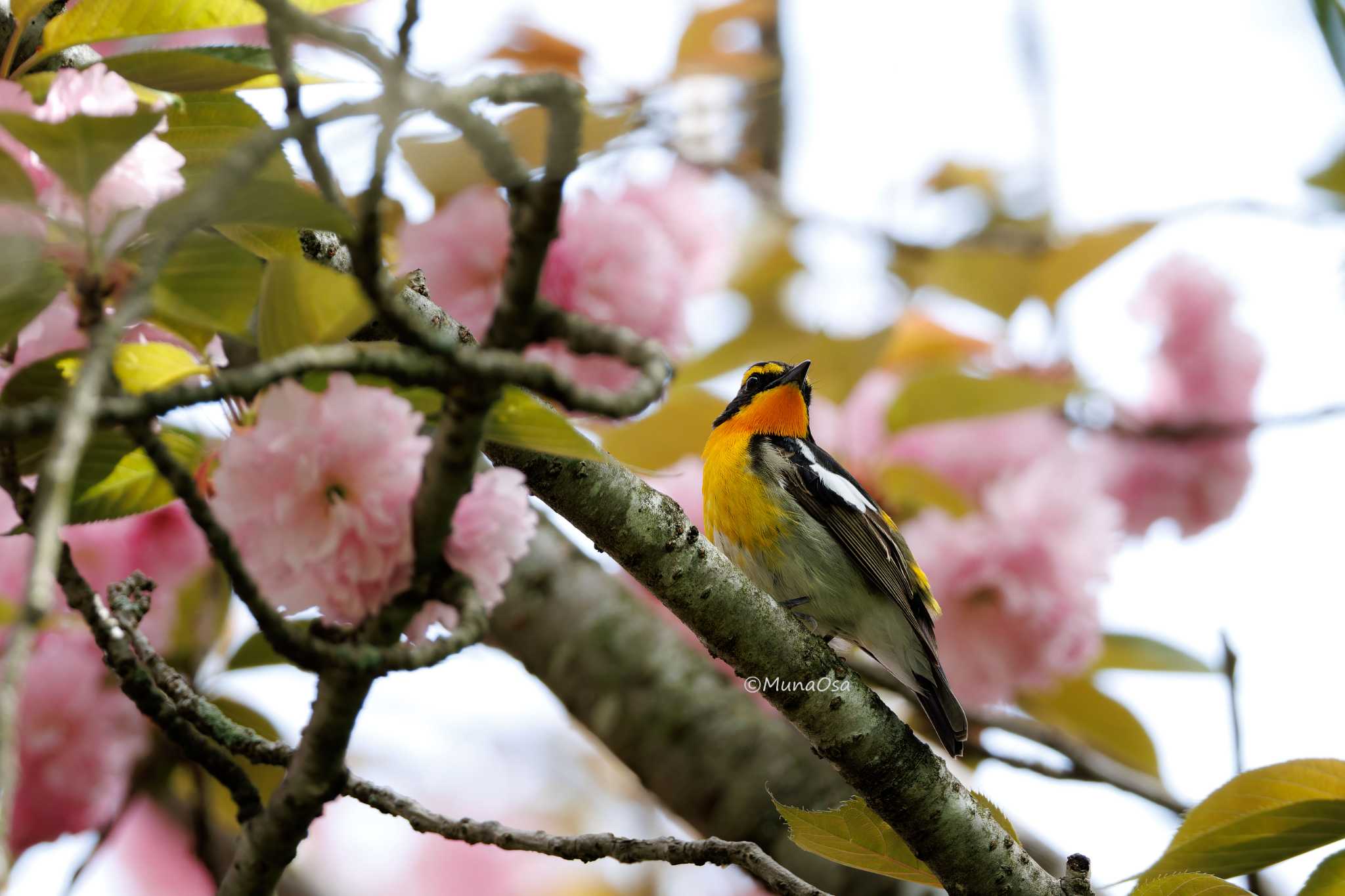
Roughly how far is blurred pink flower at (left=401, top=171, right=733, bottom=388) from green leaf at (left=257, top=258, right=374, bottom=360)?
143cm

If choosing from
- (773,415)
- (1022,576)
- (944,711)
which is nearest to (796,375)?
(773,415)

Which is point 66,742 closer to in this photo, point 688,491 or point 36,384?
point 36,384

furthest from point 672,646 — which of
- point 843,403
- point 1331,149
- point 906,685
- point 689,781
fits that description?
point 1331,149

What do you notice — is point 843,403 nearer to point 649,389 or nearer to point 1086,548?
point 1086,548

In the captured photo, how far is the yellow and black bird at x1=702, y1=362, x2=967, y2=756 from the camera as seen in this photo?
11.0 feet


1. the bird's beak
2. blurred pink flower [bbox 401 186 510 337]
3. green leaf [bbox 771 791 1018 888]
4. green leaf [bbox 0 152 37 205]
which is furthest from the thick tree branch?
the bird's beak

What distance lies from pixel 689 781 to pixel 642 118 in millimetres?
1979

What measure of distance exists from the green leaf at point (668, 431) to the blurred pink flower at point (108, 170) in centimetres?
217

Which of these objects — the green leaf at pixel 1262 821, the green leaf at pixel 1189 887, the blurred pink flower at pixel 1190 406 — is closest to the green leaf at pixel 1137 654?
the blurred pink flower at pixel 1190 406

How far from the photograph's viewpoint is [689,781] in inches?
129

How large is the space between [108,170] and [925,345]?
3.83 m

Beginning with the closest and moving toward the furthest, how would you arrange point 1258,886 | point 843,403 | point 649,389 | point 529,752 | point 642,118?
point 649,389
point 1258,886
point 642,118
point 843,403
point 529,752

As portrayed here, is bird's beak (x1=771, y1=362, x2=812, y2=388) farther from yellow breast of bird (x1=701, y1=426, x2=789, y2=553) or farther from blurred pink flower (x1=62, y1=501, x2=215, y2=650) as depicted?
blurred pink flower (x1=62, y1=501, x2=215, y2=650)

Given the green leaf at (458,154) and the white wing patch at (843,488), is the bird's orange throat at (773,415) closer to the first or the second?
the white wing patch at (843,488)
